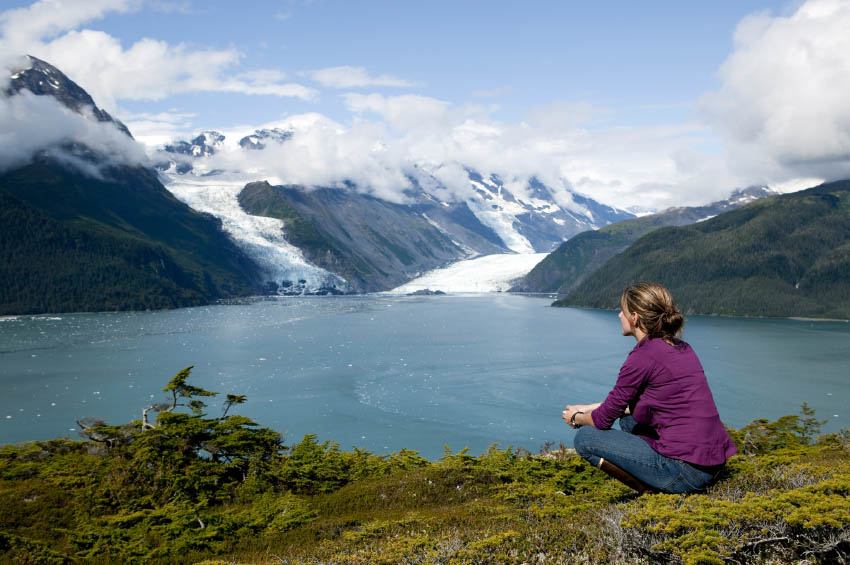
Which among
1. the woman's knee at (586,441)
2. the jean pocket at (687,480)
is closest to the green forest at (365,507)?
the jean pocket at (687,480)

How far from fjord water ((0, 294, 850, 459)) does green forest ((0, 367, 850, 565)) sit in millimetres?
26448

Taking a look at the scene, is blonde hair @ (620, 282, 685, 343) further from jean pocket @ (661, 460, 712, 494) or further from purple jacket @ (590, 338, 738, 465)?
jean pocket @ (661, 460, 712, 494)

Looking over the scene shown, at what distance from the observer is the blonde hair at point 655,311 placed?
18.5ft

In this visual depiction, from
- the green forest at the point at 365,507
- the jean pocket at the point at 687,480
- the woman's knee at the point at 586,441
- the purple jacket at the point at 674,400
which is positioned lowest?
the green forest at the point at 365,507

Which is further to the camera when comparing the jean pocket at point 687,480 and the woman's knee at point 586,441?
the woman's knee at point 586,441

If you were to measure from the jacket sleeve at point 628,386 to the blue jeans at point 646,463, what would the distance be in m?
0.25

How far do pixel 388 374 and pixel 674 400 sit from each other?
2628 inches

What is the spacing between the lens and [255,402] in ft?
184

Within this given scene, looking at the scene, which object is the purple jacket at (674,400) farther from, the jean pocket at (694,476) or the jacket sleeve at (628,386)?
the jean pocket at (694,476)

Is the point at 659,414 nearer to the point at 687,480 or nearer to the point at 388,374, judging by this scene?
the point at 687,480

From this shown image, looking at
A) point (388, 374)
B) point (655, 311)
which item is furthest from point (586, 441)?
point (388, 374)

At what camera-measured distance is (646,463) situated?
5723 millimetres

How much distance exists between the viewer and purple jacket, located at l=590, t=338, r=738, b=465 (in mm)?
5457

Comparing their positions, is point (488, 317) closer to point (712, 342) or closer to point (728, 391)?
point (712, 342)
